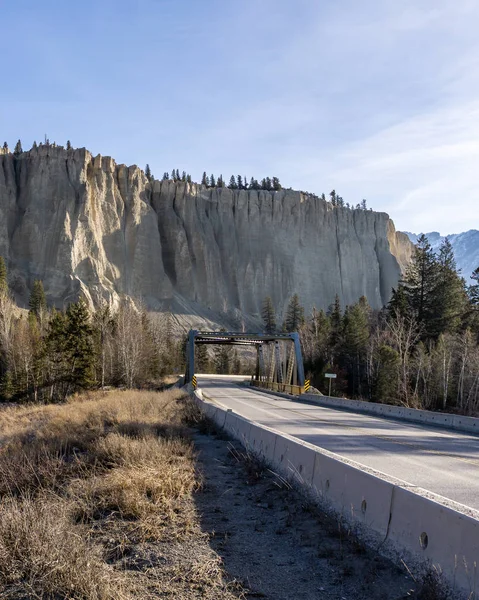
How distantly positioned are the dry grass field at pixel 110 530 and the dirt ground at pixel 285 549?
0.79ft

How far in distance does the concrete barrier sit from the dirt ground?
22 centimetres

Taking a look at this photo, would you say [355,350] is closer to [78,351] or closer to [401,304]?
[401,304]

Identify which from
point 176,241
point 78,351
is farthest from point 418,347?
point 176,241

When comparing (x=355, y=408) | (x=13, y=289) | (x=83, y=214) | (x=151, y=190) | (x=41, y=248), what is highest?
(x=151, y=190)

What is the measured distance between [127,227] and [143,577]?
8957cm

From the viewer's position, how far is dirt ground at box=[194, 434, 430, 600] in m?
4.93

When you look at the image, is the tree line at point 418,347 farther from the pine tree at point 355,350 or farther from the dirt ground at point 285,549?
the dirt ground at point 285,549

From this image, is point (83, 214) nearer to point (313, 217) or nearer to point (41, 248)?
point (41, 248)

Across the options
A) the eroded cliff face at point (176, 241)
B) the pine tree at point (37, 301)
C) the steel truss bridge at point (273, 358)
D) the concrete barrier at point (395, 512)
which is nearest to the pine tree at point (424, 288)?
the steel truss bridge at point (273, 358)

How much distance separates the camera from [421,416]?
20.1m

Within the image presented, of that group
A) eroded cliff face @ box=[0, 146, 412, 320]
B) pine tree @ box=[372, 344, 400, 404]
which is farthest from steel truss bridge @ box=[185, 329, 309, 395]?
eroded cliff face @ box=[0, 146, 412, 320]

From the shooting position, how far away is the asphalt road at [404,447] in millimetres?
8453

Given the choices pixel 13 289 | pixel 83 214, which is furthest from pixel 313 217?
pixel 13 289

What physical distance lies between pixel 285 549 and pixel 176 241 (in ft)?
311
